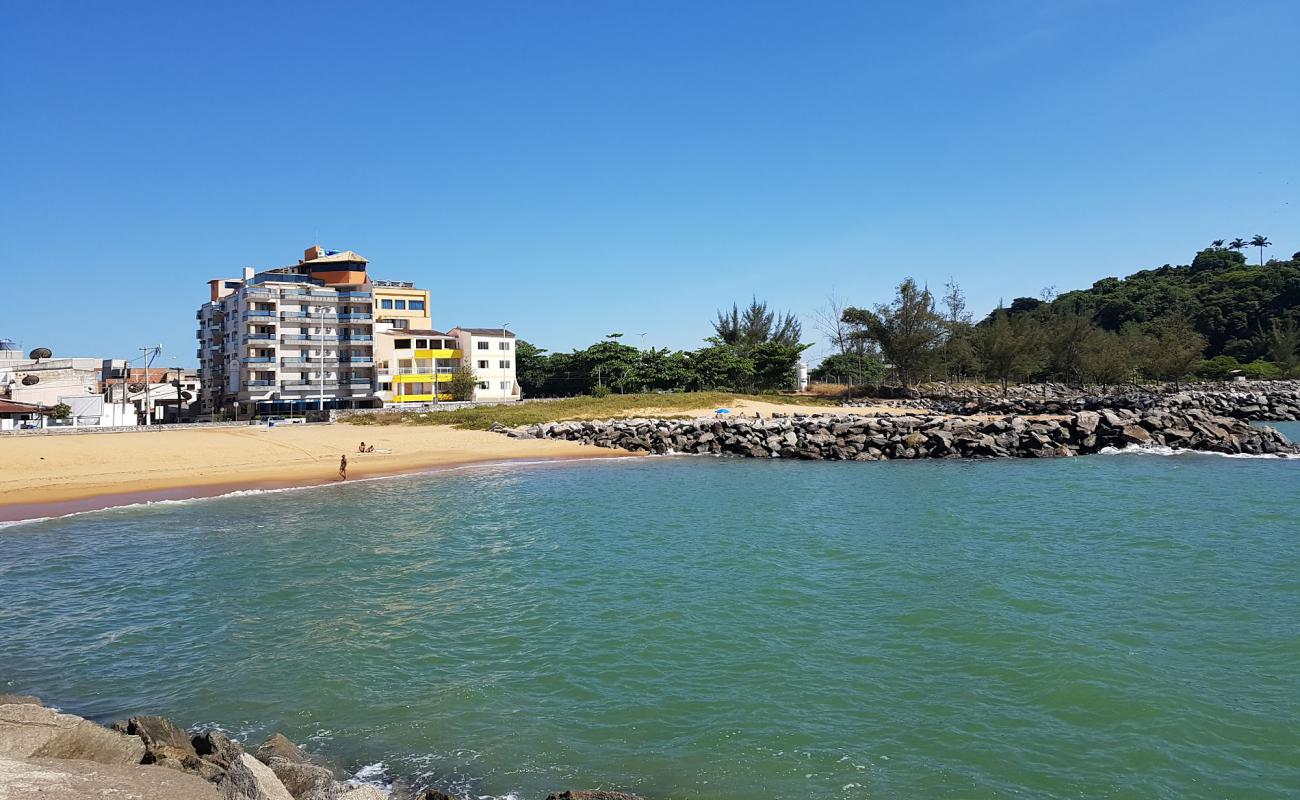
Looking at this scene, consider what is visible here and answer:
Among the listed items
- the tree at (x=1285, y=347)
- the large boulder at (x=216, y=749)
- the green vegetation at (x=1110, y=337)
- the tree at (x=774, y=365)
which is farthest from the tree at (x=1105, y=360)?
the large boulder at (x=216, y=749)

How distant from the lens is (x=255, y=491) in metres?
30.4

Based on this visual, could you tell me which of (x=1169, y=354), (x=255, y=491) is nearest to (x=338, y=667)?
(x=255, y=491)

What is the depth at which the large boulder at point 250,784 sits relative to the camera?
6.68 metres

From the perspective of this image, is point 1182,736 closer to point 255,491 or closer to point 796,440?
point 255,491

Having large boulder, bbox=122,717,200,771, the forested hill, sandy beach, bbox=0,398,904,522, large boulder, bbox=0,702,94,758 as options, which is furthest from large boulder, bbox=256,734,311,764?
the forested hill

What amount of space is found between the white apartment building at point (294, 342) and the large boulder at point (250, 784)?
6733 centimetres

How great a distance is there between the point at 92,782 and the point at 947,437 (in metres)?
41.8

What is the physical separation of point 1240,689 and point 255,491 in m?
30.9

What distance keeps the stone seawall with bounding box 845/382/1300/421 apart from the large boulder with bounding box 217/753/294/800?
6162cm

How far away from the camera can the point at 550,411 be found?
194 ft

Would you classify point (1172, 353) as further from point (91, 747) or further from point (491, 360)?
point (91, 747)

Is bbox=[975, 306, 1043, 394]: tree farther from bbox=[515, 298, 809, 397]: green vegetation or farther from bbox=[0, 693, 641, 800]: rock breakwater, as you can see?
bbox=[0, 693, 641, 800]: rock breakwater

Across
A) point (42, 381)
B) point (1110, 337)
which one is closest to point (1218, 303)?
point (1110, 337)

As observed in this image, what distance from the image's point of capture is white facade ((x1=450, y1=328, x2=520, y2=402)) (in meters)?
84.8
